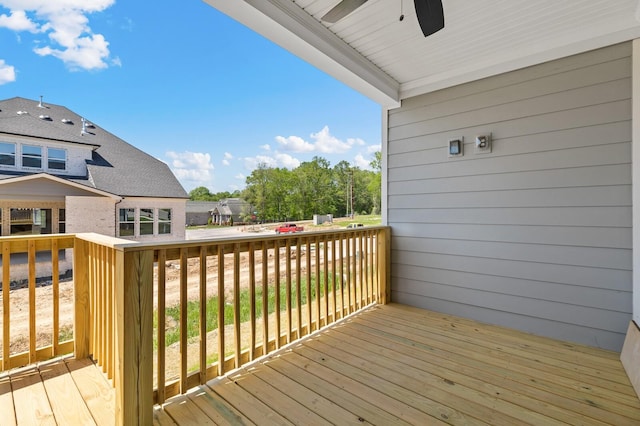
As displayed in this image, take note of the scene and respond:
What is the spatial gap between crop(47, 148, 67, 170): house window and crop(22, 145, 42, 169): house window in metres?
0.06

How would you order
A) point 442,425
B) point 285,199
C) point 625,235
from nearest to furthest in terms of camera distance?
point 442,425
point 625,235
point 285,199

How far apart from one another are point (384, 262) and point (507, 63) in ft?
7.47

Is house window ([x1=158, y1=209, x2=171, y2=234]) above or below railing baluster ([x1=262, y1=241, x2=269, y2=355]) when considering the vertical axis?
above

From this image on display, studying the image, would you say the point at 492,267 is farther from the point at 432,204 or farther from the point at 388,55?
the point at 388,55

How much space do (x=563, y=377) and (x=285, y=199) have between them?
451 centimetres

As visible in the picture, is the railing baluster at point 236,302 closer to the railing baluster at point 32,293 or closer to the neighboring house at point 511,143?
the railing baluster at point 32,293

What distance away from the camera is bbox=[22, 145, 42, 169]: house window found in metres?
2.18

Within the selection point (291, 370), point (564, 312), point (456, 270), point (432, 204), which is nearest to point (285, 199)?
point (432, 204)

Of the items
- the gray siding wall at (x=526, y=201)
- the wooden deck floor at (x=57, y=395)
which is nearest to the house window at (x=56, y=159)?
the wooden deck floor at (x=57, y=395)

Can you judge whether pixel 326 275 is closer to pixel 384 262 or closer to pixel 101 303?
pixel 384 262

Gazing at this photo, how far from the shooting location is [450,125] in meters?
3.01

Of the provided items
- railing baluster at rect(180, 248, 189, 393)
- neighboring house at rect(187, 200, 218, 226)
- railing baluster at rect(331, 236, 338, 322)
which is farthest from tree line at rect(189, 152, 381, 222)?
railing baluster at rect(180, 248, 189, 393)

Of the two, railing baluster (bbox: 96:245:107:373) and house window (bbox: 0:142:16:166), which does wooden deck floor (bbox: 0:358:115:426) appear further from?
house window (bbox: 0:142:16:166)

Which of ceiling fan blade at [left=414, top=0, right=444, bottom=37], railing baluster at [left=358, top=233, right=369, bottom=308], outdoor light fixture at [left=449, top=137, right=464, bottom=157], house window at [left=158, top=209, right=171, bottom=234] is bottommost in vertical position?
railing baluster at [left=358, top=233, right=369, bottom=308]
